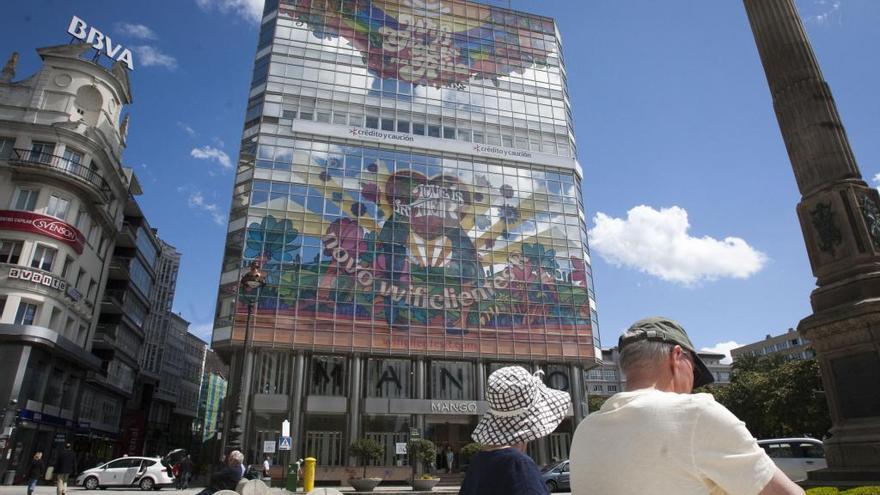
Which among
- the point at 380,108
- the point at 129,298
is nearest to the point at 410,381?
the point at 380,108

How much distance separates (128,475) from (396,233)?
22.6m

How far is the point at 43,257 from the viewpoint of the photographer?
32.3m

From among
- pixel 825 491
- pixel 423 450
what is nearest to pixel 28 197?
pixel 423 450

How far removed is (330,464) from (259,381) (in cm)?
712

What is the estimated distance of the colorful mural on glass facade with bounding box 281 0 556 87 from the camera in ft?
156

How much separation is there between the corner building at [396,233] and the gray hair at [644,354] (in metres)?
32.0

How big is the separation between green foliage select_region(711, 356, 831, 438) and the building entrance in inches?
872

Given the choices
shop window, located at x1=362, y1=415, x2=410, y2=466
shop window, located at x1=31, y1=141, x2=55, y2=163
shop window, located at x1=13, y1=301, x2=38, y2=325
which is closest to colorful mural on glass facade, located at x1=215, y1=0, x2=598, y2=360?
shop window, located at x1=362, y1=415, x2=410, y2=466

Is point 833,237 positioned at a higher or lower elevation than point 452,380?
lower

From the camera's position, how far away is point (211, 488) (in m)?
8.41

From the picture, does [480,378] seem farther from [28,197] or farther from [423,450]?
[28,197]

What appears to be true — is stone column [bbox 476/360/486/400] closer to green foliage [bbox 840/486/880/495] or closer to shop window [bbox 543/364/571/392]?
shop window [bbox 543/364/571/392]

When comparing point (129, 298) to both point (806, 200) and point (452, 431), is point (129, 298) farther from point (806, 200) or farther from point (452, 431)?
point (806, 200)

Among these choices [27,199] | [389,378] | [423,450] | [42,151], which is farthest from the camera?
[389,378]
